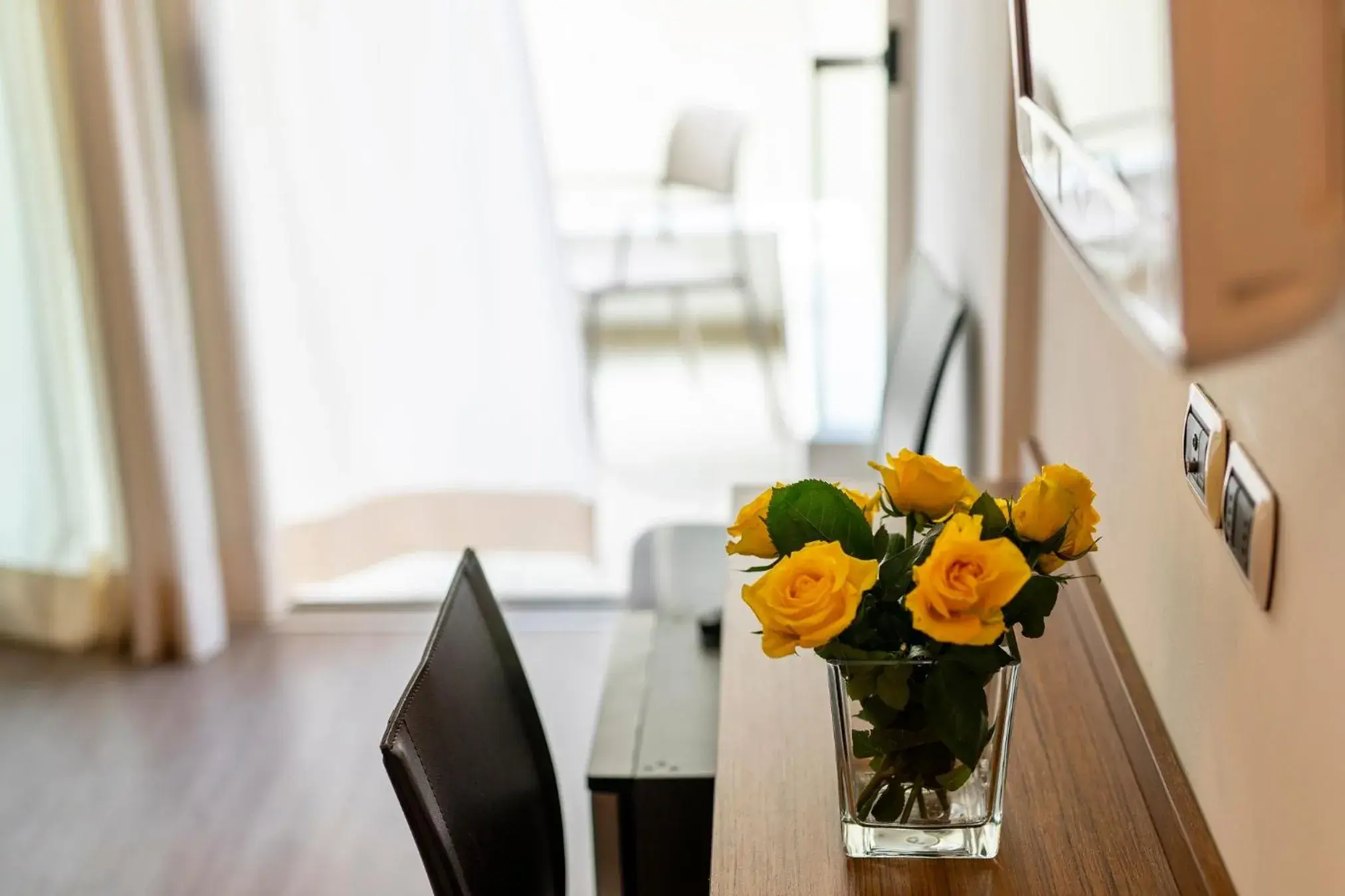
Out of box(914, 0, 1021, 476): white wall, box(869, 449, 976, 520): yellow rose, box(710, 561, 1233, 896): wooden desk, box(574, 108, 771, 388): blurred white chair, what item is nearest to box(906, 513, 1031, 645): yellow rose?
box(869, 449, 976, 520): yellow rose

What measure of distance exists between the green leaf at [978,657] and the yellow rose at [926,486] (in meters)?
0.11

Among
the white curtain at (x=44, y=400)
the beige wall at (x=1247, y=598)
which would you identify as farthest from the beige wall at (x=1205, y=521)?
the white curtain at (x=44, y=400)

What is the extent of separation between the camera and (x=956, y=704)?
3.22 ft

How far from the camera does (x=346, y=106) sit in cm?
282

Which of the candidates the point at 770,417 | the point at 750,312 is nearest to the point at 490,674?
the point at 770,417

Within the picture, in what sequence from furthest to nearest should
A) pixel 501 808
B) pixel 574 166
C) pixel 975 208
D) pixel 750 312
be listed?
pixel 750 312, pixel 574 166, pixel 975 208, pixel 501 808

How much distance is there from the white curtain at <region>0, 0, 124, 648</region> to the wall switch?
2.39 metres

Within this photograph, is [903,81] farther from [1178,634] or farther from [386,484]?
[1178,634]

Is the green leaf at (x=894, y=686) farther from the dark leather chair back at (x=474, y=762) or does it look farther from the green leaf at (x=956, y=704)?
the dark leather chair back at (x=474, y=762)

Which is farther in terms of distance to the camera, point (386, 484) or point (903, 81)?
point (386, 484)

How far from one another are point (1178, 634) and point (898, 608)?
A: 291mm

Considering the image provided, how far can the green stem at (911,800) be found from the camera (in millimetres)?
1048

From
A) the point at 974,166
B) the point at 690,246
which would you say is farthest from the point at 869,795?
the point at 690,246

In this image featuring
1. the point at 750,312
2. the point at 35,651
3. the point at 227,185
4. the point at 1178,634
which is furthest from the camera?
the point at 750,312
